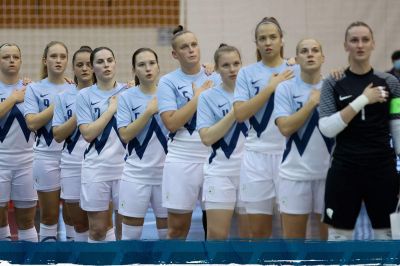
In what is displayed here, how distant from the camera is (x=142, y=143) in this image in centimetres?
707

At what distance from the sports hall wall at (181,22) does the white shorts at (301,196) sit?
6077mm

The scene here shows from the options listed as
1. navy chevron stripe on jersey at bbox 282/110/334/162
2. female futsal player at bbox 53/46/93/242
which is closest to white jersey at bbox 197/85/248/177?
navy chevron stripe on jersey at bbox 282/110/334/162

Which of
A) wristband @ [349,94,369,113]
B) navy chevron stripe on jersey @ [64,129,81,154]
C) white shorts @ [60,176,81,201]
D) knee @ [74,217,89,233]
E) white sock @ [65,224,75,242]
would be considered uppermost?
wristband @ [349,94,369,113]

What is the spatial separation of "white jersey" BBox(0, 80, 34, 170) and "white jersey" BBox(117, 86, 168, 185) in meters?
1.41

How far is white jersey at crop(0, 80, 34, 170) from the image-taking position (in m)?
8.05

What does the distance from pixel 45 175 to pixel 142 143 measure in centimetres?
125

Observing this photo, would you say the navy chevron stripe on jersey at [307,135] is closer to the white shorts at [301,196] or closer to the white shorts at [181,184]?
the white shorts at [301,196]

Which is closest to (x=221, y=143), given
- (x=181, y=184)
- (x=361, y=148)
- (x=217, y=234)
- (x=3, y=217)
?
(x=181, y=184)

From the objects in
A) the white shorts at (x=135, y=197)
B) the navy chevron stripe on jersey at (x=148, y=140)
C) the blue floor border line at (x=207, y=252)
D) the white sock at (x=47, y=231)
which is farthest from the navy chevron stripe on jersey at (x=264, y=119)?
the white sock at (x=47, y=231)

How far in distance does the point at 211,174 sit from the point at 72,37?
7078 mm

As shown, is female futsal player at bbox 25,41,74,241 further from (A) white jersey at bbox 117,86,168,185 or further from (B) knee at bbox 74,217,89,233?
(A) white jersey at bbox 117,86,168,185

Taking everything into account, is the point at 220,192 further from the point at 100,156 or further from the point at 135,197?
the point at 100,156

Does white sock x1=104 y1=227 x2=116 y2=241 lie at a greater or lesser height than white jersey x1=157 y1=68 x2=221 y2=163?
lesser

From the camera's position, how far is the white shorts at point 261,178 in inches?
246
